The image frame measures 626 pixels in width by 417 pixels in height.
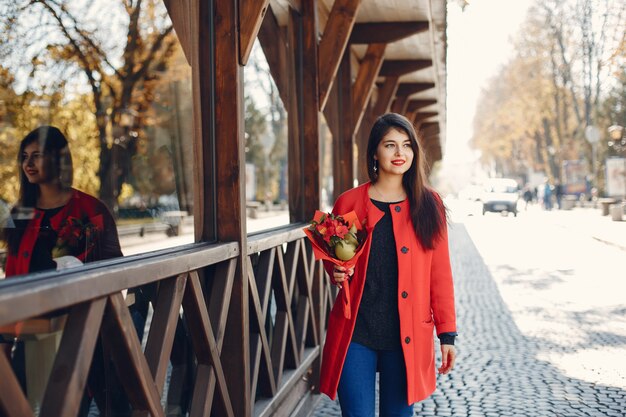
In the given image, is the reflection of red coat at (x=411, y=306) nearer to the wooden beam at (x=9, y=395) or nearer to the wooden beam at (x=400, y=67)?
the wooden beam at (x=9, y=395)

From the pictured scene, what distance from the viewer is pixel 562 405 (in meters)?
5.46

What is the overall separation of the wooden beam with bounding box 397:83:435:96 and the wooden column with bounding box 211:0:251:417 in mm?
10408

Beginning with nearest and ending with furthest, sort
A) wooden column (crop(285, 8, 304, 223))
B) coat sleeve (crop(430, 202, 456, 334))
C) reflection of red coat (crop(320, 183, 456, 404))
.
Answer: reflection of red coat (crop(320, 183, 456, 404)) < coat sleeve (crop(430, 202, 456, 334)) < wooden column (crop(285, 8, 304, 223))

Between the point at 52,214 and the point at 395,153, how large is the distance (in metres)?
1.44

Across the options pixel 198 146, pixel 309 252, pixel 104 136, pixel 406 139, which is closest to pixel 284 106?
pixel 309 252

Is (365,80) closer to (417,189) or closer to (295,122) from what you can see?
(295,122)

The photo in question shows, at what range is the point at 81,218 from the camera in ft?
11.1

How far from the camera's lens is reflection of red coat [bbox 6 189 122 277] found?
266 centimetres

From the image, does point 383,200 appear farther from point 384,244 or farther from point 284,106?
point 284,106

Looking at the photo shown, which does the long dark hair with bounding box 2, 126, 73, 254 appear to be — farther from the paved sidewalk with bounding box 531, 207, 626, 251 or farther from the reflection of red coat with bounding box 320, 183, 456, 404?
the paved sidewalk with bounding box 531, 207, 626, 251

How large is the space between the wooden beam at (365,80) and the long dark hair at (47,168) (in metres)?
4.91

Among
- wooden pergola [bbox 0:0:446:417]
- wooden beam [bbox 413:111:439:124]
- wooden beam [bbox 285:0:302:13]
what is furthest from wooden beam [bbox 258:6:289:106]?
wooden beam [bbox 413:111:439:124]

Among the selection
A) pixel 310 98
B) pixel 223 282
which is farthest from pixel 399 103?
pixel 223 282

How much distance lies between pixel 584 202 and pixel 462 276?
29.6 meters
